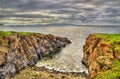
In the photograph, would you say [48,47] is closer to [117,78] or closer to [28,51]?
[28,51]

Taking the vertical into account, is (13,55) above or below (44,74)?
above

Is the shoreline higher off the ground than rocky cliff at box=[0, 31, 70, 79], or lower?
lower

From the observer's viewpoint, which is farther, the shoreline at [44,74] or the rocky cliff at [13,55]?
the shoreline at [44,74]

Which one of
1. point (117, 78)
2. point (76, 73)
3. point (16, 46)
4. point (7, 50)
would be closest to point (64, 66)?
point (76, 73)

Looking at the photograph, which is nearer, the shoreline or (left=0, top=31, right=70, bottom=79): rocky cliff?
(left=0, top=31, right=70, bottom=79): rocky cliff

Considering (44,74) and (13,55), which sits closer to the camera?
(44,74)

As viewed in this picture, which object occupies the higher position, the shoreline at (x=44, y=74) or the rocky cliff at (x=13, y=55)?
the rocky cliff at (x=13, y=55)

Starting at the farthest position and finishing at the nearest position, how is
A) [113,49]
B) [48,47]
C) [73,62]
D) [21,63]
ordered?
[48,47] < [73,62] < [21,63] < [113,49]

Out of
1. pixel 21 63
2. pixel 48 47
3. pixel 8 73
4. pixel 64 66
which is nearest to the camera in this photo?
pixel 8 73

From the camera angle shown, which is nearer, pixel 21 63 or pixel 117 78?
pixel 117 78

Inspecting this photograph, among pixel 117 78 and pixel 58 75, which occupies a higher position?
pixel 117 78

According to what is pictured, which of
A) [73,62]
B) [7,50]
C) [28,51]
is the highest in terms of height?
[7,50]

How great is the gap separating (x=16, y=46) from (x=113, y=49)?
34.7 metres

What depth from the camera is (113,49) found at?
5547 centimetres
